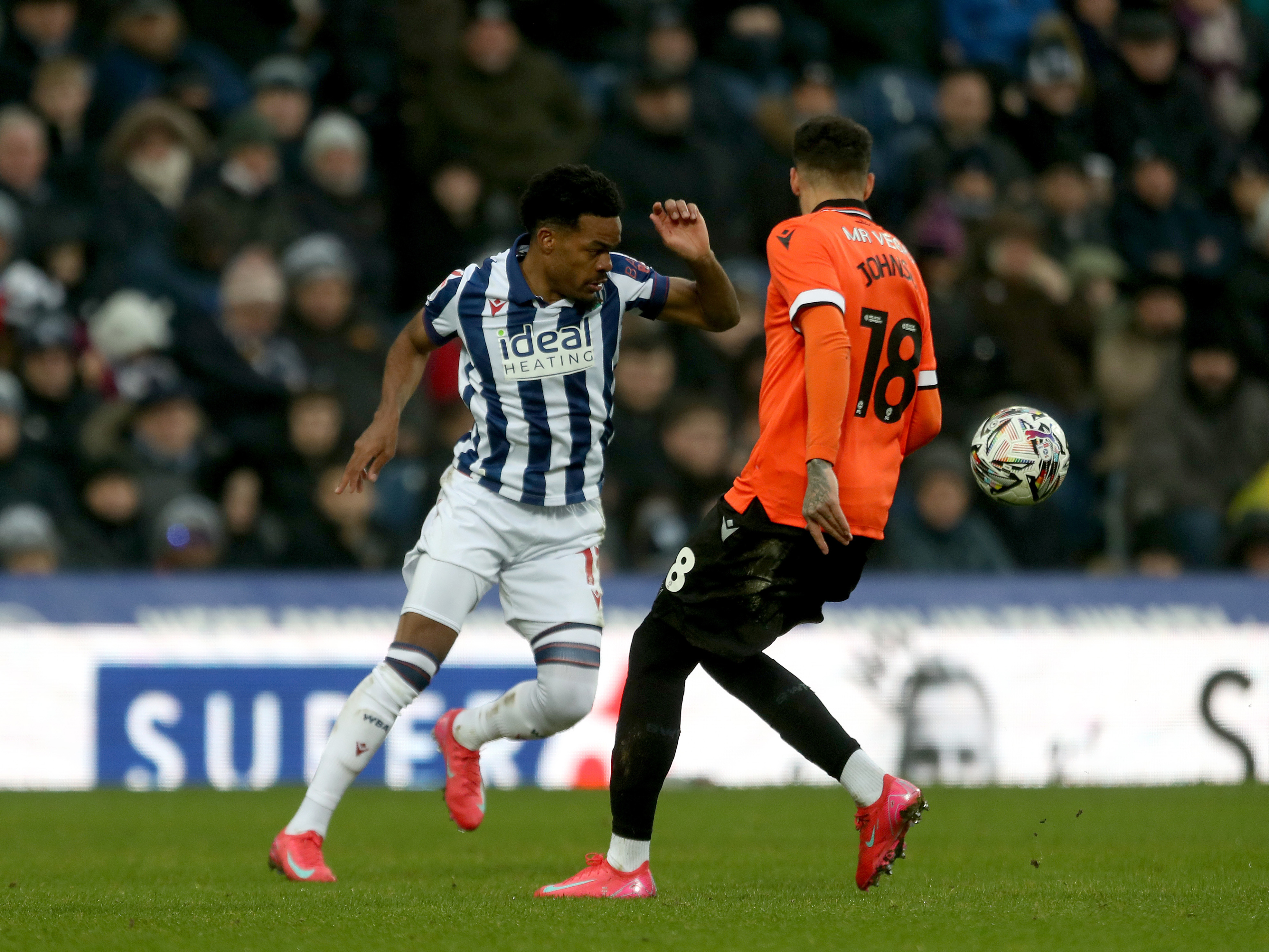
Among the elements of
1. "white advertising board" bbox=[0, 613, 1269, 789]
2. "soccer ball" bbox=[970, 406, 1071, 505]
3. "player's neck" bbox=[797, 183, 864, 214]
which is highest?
"player's neck" bbox=[797, 183, 864, 214]

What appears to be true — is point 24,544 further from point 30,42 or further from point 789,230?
point 789,230

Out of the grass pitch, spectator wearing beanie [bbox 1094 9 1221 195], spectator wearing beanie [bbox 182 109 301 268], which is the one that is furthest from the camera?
spectator wearing beanie [bbox 1094 9 1221 195]

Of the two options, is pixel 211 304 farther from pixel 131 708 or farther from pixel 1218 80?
pixel 1218 80

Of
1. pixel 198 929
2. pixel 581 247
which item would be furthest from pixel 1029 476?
pixel 198 929

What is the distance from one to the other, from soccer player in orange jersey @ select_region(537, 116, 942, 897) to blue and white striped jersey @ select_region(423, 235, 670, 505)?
0.75 meters

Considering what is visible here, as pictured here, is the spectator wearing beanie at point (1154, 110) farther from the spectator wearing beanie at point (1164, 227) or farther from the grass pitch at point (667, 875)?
the grass pitch at point (667, 875)

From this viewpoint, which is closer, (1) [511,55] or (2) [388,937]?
(2) [388,937]

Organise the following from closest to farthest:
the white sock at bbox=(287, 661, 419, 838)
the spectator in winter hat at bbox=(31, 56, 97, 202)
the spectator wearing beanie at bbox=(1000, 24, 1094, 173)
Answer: the white sock at bbox=(287, 661, 419, 838), the spectator in winter hat at bbox=(31, 56, 97, 202), the spectator wearing beanie at bbox=(1000, 24, 1094, 173)

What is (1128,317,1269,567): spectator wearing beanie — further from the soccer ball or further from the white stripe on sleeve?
the white stripe on sleeve

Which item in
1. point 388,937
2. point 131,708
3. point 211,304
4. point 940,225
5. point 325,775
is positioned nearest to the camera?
point 388,937

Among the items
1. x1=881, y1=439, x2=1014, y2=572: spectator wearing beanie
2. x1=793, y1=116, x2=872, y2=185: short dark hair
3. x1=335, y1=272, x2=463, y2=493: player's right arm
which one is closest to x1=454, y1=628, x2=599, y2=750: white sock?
x1=335, y1=272, x2=463, y2=493: player's right arm

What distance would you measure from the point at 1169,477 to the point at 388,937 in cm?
801

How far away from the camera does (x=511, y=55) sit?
1277cm

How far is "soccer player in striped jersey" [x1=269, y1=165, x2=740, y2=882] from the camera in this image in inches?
229
